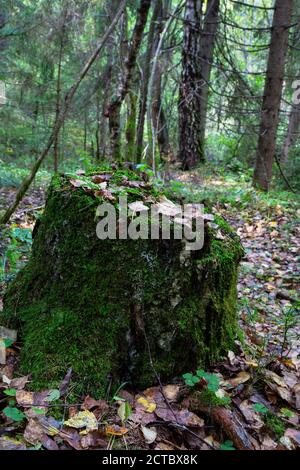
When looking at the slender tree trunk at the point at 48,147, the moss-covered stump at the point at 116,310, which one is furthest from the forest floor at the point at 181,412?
the slender tree trunk at the point at 48,147

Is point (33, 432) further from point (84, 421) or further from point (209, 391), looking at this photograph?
point (209, 391)

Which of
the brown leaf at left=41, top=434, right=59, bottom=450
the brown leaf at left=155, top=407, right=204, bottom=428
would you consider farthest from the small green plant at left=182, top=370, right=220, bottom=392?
the brown leaf at left=41, top=434, right=59, bottom=450

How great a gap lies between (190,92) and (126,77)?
418cm

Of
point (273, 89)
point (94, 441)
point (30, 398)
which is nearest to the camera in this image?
point (94, 441)

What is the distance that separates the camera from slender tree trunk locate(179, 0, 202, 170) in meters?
9.57

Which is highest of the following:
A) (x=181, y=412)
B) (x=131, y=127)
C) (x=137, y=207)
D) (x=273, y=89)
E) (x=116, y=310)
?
(x=273, y=89)

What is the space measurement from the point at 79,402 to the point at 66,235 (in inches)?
38.7

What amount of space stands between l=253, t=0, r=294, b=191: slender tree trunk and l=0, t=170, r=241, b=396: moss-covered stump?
6.83 meters

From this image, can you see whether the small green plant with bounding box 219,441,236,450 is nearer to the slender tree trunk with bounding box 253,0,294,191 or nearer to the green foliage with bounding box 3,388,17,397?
the green foliage with bounding box 3,388,17,397

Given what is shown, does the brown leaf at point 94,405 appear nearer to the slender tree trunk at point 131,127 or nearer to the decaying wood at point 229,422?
the decaying wood at point 229,422

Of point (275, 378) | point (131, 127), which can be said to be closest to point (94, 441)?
point (275, 378)

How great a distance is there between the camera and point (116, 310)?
2148 mm

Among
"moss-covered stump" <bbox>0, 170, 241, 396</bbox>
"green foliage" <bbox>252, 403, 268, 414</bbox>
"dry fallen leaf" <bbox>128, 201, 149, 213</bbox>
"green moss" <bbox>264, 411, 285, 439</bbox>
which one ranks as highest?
"dry fallen leaf" <bbox>128, 201, 149, 213</bbox>
